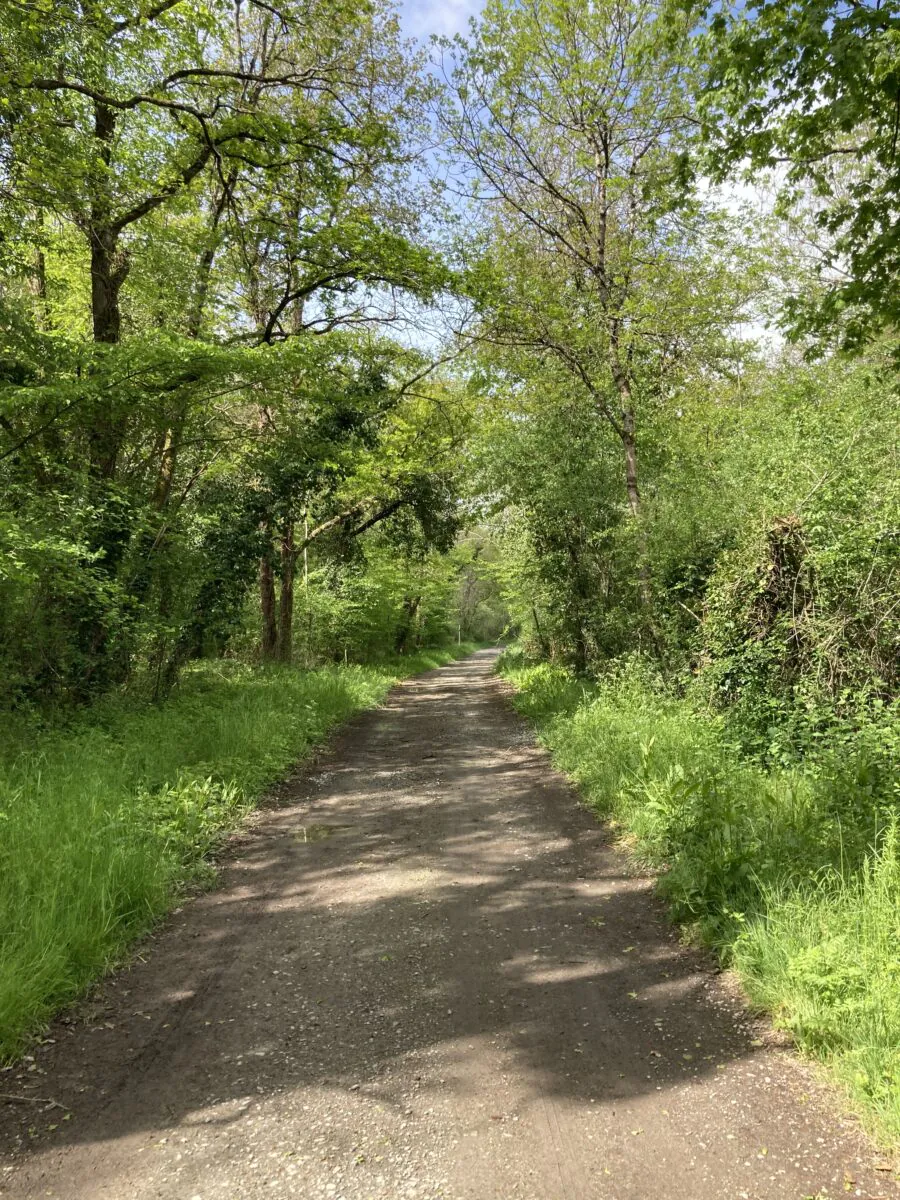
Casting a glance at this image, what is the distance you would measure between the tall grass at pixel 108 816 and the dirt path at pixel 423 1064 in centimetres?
28

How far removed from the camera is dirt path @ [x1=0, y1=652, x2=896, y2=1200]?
2.41 meters

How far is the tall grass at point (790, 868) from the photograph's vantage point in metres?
2.91

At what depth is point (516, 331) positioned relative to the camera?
11.5 meters

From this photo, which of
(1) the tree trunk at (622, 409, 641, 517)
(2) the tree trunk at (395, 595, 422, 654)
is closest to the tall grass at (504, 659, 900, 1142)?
(1) the tree trunk at (622, 409, 641, 517)

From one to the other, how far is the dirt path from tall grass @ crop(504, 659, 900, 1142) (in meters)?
Result: 0.21

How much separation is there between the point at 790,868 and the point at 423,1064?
250cm

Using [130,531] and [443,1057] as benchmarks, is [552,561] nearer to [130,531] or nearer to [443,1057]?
[130,531]

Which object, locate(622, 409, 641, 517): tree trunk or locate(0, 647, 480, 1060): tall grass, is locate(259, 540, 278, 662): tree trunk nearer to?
locate(0, 647, 480, 1060): tall grass

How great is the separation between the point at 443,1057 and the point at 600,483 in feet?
34.7

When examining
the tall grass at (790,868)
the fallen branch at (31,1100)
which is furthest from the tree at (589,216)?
the fallen branch at (31,1100)

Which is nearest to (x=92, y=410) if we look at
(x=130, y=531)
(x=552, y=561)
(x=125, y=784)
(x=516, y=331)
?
(x=130, y=531)

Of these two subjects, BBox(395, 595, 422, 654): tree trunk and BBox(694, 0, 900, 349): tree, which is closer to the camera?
BBox(694, 0, 900, 349): tree

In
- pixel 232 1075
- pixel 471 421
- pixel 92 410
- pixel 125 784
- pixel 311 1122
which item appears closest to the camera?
pixel 311 1122

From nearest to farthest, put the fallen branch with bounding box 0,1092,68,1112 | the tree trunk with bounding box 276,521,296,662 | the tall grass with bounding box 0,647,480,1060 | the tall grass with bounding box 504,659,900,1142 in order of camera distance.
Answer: the fallen branch with bounding box 0,1092,68,1112, the tall grass with bounding box 504,659,900,1142, the tall grass with bounding box 0,647,480,1060, the tree trunk with bounding box 276,521,296,662
